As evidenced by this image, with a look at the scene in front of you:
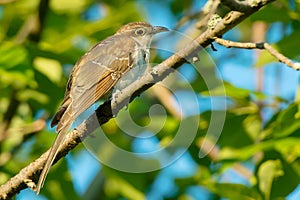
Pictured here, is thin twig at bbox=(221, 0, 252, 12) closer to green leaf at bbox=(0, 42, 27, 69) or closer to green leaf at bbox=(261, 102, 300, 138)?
green leaf at bbox=(261, 102, 300, 138)

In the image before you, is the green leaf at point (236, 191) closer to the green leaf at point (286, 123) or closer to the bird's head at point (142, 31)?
the green leaf at point (286, 123)

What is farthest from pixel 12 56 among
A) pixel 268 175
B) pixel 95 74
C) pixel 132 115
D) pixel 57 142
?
pixel 268 175

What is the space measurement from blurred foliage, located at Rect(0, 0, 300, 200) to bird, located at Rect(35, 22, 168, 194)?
35 centimetres

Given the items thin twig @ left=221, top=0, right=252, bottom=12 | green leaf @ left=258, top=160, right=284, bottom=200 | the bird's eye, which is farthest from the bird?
thin twig @ left=221, top=0, right=252, bottom=12

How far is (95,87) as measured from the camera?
4375mm

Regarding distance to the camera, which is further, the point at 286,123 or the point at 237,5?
the point at 286,123

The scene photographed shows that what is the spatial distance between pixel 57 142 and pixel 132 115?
227 centimetres

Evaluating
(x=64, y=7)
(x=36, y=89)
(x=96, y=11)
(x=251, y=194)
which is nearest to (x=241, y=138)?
(x=251, y=194)

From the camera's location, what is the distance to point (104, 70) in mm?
4699

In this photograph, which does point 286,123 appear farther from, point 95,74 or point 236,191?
point 95,74

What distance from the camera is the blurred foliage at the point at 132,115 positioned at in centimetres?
436

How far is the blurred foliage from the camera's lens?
A: 4.36 meters

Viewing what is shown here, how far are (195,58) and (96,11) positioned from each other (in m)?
5.06

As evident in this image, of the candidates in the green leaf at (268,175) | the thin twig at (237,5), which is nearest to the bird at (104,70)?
the green leaf at (268,175)
